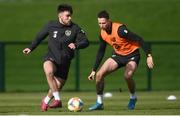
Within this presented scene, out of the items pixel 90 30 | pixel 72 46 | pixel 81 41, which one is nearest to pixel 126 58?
pixel 81 41

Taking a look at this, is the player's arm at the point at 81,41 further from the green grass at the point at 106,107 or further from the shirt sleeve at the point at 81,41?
the green grass at the point at 106,107

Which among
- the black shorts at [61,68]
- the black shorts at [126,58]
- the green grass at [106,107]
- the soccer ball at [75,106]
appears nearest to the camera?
the green grass at [106,107]

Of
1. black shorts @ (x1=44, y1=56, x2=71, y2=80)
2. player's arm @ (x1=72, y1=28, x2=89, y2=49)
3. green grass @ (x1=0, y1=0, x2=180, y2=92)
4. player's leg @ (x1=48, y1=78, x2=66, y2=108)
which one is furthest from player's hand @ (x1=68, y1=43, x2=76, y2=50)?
green grass @ (x1=0, y1=0, x2=180, y2=92)

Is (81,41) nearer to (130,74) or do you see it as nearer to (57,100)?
(130,74)

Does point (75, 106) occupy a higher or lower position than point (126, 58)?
lower

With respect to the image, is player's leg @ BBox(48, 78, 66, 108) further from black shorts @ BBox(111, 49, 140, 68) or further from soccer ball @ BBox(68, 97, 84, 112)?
black shorts @ BBox(111, 49, 140, 68)

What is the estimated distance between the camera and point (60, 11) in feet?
62.8

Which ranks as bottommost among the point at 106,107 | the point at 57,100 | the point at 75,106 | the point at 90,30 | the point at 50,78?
the point at 106,107

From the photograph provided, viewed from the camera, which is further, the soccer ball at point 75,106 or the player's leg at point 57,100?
the player's leg at point 57,100

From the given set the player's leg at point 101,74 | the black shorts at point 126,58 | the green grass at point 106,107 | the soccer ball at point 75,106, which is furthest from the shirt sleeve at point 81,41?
the green grass at point 106,107

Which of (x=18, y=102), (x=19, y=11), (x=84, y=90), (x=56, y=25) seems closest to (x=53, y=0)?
(x=19, y=11)

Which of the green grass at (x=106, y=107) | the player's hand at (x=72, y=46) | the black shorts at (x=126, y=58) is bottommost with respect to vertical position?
the green grass at (x=106, y=107)

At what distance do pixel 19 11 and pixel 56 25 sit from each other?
24.2 m

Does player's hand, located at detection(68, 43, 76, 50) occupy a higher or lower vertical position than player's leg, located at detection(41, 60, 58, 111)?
higher
